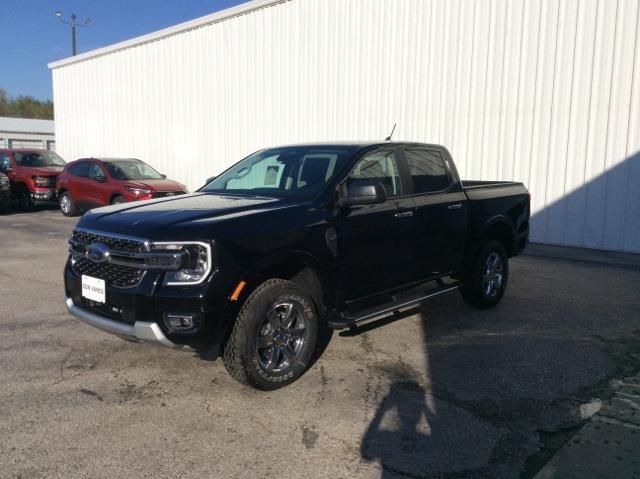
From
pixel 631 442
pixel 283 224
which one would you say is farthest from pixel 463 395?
pixel 283 224

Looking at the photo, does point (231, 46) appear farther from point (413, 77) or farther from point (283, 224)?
point (283, 224)

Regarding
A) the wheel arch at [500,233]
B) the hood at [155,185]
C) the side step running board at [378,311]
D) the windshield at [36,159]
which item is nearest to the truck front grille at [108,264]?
the side step running board at [378,311]

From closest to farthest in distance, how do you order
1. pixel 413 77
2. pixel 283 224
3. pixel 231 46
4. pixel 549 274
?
pixel 283 224 → pixel 549 274 → pixel 413 77 → pixel 231 46

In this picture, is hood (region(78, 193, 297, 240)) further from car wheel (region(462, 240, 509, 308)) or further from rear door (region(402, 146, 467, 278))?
car wheel (region(462, 240, 509, 308))

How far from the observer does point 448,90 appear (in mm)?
12023

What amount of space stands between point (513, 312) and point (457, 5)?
7.81 metres

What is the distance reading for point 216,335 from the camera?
3703 millimetres

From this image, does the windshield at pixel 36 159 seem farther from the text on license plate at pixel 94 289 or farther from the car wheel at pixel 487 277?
the car wheel at pixel 487 277

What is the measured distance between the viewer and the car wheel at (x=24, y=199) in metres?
16.9

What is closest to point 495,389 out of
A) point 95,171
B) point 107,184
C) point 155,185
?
point 155,185

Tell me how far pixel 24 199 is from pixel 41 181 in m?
1.10

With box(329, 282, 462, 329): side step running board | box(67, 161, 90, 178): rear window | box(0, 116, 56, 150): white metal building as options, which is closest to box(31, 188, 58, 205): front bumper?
box(67, 161, 90, 178): rear window

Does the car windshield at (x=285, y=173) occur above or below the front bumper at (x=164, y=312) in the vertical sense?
above

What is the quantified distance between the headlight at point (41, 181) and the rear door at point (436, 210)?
13.9 meters
